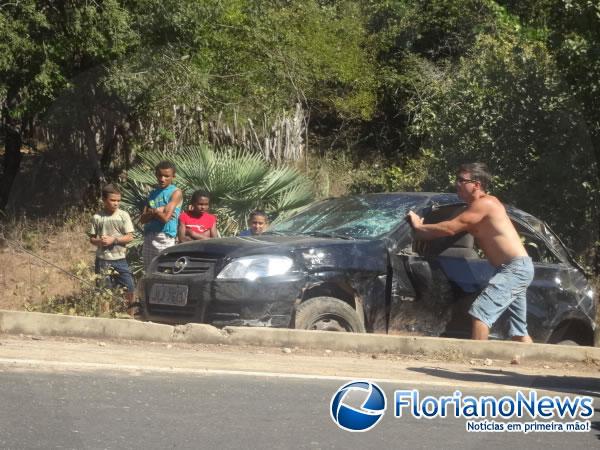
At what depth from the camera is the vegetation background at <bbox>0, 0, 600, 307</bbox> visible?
1384cm

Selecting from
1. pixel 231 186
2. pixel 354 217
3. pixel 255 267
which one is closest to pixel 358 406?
pixel 255 267

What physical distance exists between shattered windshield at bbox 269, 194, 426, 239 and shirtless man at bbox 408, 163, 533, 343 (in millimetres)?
474

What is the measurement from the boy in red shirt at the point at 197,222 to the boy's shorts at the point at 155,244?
0.49 ft

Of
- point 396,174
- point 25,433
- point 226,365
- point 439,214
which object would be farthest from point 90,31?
point 25,433

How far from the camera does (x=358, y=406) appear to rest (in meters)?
6.20

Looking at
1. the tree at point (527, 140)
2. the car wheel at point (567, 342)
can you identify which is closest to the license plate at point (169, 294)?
the car wheel at point (567, 342)

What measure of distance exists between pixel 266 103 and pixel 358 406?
38.5 feet

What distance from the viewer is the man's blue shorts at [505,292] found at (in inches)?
337

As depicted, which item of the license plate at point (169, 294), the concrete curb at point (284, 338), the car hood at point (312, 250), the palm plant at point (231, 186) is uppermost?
the palm plant at point (231, 186)

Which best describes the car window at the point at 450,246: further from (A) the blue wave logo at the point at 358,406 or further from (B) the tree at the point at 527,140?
(B) the tree at the point at 527,140

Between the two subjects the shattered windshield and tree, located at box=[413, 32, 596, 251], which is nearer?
the shattered windshield

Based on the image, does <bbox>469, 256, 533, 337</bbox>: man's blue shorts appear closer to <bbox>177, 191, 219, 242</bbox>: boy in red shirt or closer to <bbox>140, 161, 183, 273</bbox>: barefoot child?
<bbox>177, 191, 219, 242</bbox>: boy in red shirt

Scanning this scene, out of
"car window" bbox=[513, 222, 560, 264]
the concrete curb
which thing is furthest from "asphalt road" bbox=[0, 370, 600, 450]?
"car window" bbox=[513, 222, 560, 264]

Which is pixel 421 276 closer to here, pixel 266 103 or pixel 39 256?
pixel 39 256
